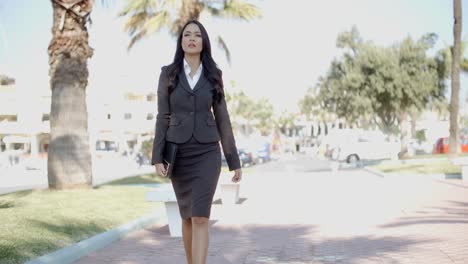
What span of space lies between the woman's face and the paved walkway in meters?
2.65

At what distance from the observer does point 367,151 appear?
41594 mm

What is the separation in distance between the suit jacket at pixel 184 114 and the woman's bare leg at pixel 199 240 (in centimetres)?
52

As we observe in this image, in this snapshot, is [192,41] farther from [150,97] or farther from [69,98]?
[150,97]

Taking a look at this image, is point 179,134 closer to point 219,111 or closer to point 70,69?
point 219,111

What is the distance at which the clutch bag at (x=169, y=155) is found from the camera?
16.0 feet

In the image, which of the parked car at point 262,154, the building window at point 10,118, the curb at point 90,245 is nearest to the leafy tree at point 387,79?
the parked car at point 262,154

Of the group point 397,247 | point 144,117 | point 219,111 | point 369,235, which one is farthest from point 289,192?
point 144,117

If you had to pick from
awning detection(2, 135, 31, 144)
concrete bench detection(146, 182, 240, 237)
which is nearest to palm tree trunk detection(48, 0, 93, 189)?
concrete bench detection(146, 182, 240, 237)

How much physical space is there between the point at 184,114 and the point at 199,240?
0.89 metres

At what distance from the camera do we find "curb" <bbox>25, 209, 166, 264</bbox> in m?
6.79

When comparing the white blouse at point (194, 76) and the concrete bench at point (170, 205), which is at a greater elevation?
the white blouse at point (194, 76)

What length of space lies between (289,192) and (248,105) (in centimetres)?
10100

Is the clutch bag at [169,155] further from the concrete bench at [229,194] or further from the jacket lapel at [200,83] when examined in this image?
the concrete bench at [229,194]

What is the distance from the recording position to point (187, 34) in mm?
5086
